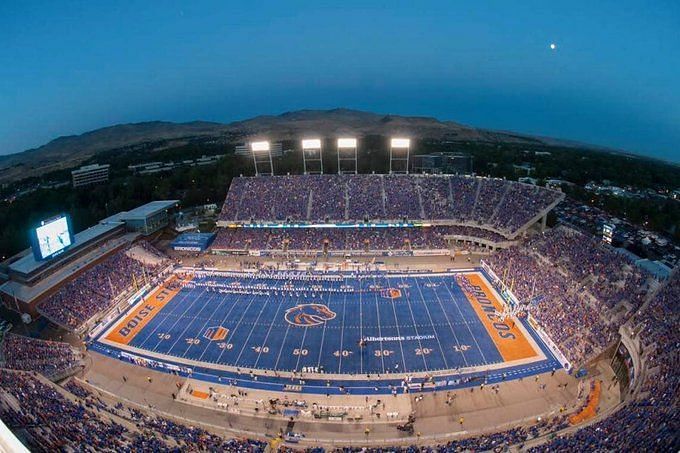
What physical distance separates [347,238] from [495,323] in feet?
66.6

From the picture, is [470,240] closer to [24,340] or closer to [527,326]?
[527,326]

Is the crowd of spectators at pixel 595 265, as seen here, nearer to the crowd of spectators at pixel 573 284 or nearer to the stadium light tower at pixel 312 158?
the crowd of spectators at pixel 573 284

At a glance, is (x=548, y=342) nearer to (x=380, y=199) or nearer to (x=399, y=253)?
(x=399, y=253)

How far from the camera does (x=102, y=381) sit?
25125mm

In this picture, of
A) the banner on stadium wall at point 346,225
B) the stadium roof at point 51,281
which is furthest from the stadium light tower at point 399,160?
the stadium roof at point 51,281

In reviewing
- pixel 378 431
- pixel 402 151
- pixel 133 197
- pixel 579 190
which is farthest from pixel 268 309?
pixel 402 151

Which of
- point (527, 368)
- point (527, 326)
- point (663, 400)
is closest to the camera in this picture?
point (663, 400)

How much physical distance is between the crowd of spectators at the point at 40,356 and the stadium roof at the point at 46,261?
22.9 feet

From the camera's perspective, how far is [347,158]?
66438 mm

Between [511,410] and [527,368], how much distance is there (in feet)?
14.0

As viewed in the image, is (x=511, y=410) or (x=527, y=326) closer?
(x=511, y=410)

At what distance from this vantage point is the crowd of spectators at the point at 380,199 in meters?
45.9

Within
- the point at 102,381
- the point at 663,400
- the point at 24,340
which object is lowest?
the point at 102,381

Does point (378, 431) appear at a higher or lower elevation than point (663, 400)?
lower
